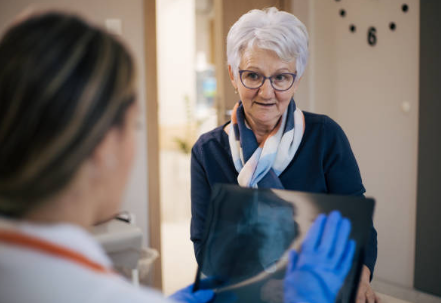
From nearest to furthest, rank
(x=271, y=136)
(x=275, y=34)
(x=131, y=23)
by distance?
(x=275, y=34), (x=271, y=136), (x=131, y=23)

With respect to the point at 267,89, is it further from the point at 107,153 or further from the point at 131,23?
the point at 131,23

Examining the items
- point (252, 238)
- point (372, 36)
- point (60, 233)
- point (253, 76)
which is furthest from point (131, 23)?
point (60, 233)

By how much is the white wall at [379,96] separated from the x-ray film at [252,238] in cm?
200

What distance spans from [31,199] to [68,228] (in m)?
0.05

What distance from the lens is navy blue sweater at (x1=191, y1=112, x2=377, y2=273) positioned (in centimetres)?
106

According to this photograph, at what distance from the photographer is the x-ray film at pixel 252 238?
73 cm

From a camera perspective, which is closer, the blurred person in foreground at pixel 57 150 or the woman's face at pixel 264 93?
the blurred person in foreground at pixel 57 150

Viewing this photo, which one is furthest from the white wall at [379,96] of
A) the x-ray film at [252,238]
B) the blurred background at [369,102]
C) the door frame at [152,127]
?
the x-ray film at [252,238]

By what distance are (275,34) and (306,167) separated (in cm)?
36

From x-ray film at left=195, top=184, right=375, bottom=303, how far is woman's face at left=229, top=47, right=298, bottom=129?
0.37m

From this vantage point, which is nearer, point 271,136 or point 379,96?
point 271,136

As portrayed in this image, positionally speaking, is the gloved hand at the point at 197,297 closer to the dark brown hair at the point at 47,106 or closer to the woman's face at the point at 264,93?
the dark brown hair at the point at 47,106

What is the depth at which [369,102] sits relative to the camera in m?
2.73

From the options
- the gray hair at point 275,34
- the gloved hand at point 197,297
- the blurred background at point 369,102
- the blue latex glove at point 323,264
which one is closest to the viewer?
the blue latex glove at point 323,264
